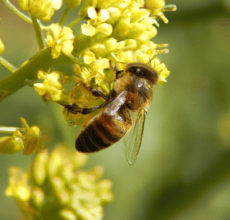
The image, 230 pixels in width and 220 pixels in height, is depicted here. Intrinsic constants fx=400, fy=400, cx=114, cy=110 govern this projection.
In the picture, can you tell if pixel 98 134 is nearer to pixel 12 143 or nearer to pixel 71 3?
pixel 12 143

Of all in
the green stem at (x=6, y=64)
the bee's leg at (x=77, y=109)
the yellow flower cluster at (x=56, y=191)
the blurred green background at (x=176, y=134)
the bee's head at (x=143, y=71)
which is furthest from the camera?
the blurred green background at (x=176, y=134)

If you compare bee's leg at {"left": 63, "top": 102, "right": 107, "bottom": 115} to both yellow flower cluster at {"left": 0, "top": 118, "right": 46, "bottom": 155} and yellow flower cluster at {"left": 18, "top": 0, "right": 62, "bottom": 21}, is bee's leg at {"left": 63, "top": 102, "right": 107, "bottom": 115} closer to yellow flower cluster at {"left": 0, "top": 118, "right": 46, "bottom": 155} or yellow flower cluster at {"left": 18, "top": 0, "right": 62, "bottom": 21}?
yellow flower cluster at {"left": 0, "top": 118, "right": 46, "bottom": 155}

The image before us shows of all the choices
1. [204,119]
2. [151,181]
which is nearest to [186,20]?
[204,119]

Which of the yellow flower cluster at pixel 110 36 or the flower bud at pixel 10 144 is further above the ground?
the yellow flower cluster at pixel 110 36

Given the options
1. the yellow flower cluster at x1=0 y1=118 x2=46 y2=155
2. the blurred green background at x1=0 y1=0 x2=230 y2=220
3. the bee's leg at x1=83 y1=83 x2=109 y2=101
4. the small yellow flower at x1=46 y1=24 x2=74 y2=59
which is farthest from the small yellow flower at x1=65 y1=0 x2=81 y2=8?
the blurred green background at x1=0 y1=0 x2=230 y2=220

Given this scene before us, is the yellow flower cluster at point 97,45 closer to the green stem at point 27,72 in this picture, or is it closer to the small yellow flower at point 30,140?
the green stem at point 27,72

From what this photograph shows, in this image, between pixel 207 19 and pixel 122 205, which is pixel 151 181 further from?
pixel 207 19

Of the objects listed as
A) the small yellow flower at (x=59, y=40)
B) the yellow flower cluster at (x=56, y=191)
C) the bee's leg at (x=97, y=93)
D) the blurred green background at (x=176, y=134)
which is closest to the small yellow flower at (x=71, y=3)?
the small yellow flower at (x=59, y=40)
